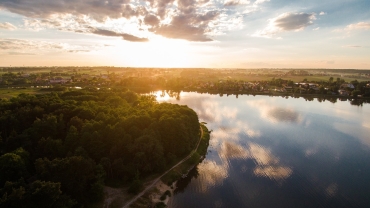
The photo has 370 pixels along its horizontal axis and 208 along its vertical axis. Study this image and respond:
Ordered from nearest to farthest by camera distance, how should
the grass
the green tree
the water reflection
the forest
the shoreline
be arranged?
the forest → the green tree → the shoreline → the grass → the water reflection

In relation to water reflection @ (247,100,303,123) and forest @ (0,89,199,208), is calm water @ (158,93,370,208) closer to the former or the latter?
water reflection @ (247,100,303,123)

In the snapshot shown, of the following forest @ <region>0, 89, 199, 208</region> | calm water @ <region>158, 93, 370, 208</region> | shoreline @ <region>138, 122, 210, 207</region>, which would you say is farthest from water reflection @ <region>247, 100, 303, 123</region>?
shoreline @ <region>138, 122, 210, 207</region>

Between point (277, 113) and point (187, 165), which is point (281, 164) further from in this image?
point (277, 113)

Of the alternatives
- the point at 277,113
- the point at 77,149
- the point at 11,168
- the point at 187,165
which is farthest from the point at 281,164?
the point at 277,113

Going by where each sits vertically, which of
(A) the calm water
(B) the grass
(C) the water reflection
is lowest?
(A) the calm water

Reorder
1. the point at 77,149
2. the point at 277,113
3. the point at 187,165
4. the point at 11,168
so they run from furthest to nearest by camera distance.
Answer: the point at 277,113 → the point at 187,165 → the point at 77,149 → the point at 11,168

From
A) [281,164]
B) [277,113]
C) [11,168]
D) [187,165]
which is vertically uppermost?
[11,168]

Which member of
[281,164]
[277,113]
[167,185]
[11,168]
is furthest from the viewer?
[277,113]

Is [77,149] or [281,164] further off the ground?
[77,149]

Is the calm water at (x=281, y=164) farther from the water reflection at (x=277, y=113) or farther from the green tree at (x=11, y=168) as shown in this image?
the green tree at (x=11, y=168)
